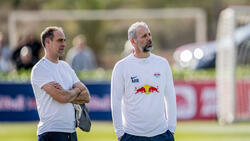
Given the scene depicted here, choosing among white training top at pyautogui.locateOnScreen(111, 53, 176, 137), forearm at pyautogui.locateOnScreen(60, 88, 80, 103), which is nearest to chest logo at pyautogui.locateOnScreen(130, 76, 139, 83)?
white training top at pyautogui.locateOnScreen(111, 53, 176, 137)

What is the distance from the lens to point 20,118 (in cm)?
2067

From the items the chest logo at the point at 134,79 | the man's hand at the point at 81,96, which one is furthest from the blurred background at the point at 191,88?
the chest logo at the point at 134,79

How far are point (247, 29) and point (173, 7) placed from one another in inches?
932

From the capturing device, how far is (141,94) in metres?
8.31

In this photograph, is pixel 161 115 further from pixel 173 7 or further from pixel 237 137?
pixel 173 7

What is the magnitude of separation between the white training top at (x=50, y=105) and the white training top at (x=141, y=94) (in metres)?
0.58

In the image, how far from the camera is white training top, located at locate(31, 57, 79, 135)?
845 cm

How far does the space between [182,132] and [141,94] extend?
10.1 meters

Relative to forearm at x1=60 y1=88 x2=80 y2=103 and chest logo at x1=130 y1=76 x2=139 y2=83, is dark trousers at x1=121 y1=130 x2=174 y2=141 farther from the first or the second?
Answer: forearm at x1=60 y1=88 x2=80 y2=103

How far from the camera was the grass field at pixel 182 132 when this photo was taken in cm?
1683

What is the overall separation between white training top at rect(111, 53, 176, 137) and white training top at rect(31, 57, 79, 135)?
580mm

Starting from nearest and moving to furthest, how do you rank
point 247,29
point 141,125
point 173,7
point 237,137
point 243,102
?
point 141,125 < point 237,137 < point 243,102 < point 247,29 < point 173,7

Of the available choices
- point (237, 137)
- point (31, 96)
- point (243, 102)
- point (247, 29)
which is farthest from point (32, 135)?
point (247, 29)

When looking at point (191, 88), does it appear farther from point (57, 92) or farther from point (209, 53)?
point (57, 92)
